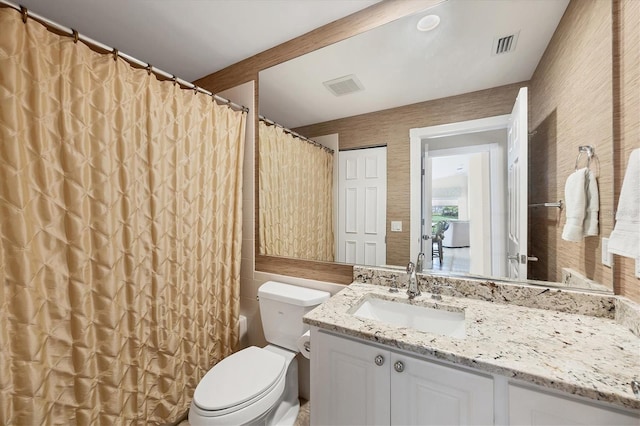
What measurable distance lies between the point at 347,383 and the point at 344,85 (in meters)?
1.58

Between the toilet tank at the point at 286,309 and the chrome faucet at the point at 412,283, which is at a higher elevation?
the chrome faucet at the point at 412,283

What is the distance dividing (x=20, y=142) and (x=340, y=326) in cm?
143

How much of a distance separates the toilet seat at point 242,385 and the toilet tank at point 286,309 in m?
0.14

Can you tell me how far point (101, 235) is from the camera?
46.3 inches

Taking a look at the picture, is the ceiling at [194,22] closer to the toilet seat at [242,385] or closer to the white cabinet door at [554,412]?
the white cabinet door at [554,412]

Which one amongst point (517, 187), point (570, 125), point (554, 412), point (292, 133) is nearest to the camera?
point (554, 412)

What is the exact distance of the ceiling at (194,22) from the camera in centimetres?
138

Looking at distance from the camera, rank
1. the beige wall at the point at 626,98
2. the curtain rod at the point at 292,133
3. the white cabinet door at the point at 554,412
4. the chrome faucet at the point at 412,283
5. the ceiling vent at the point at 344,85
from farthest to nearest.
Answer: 1. the curtain rod at the point at 292,133
2. the ceiling vent at the point at 344,85
3. the chrome faucet at the point at 412,283
4. the beige wall at the point at 626,98
5. the white cabinet door at the point at 554,412

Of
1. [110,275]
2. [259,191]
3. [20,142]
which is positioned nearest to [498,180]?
[259,191]

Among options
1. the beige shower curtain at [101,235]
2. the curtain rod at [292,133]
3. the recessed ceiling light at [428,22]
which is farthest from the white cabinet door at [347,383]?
the recessed ceiling light at [428,22]

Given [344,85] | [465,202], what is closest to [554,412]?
[465,202]

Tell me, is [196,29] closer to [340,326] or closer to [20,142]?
[20,142]

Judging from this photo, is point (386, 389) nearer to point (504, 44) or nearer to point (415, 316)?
point (415, 316)

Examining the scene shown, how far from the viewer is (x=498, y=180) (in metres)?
1.15
